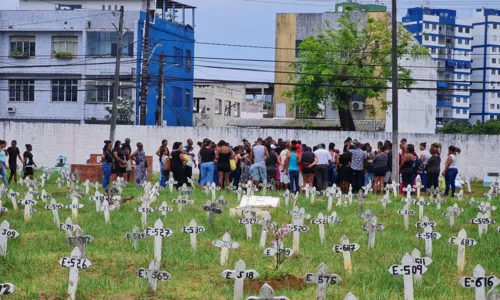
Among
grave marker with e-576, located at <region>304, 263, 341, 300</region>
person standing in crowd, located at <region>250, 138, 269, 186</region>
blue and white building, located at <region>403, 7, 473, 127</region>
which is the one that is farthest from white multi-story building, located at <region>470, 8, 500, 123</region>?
grave marker with e-576, located at <region>304, 263, 341, 300</region>

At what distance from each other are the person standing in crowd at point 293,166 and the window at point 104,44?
30.2m

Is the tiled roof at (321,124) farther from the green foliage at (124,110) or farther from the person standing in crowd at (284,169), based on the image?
the person standing in crowd at (284,169)

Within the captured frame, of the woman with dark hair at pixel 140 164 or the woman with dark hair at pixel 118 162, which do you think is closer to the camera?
the woman with dark hair at pixel 118 162

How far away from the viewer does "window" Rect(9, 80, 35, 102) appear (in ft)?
197

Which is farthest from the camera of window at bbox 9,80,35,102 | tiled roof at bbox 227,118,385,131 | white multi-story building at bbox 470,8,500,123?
white multi-story building at bbox 470,8,500,123

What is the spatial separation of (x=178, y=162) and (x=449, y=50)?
109 meters

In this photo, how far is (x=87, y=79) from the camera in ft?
193

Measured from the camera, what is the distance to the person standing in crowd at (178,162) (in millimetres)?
29547

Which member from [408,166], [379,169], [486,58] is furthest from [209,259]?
[486,58]

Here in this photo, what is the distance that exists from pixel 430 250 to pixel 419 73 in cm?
5327

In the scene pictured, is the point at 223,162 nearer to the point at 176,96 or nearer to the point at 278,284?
the point at 278,284

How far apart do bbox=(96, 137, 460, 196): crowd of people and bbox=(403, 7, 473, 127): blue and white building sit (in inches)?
3985

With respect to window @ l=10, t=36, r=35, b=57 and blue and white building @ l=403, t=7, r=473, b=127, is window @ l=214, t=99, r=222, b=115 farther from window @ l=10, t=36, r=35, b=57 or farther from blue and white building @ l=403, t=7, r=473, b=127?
blue and white building @ l=403, t=7, r=473, b=127

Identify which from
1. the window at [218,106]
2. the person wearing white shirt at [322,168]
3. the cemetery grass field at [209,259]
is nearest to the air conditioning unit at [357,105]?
the window at [218,106]
